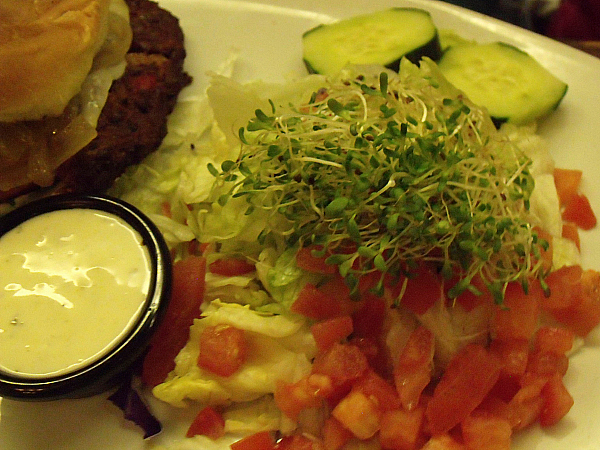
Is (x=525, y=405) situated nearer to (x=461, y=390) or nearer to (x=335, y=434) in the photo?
(x=461, y=390)

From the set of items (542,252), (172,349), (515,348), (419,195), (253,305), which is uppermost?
(419,195)

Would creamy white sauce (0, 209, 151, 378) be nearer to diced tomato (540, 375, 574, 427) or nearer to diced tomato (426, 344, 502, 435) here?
diced tomato (426, 344, 502, 435)

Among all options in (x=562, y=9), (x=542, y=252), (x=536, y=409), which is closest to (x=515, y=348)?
(x=536, y=409)

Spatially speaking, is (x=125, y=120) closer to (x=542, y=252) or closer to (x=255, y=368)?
(x=255, y=368)

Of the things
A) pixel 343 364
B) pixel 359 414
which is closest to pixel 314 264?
pixel 343 364

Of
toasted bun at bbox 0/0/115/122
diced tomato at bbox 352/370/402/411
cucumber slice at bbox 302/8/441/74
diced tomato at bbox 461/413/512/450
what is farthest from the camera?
cucumber slice at bbox 302/8/441/74

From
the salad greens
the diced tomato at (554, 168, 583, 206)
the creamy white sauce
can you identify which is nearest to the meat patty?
the creamy white sauce

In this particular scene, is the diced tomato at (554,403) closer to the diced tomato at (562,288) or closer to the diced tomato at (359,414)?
the diced tomato at (562,288)
